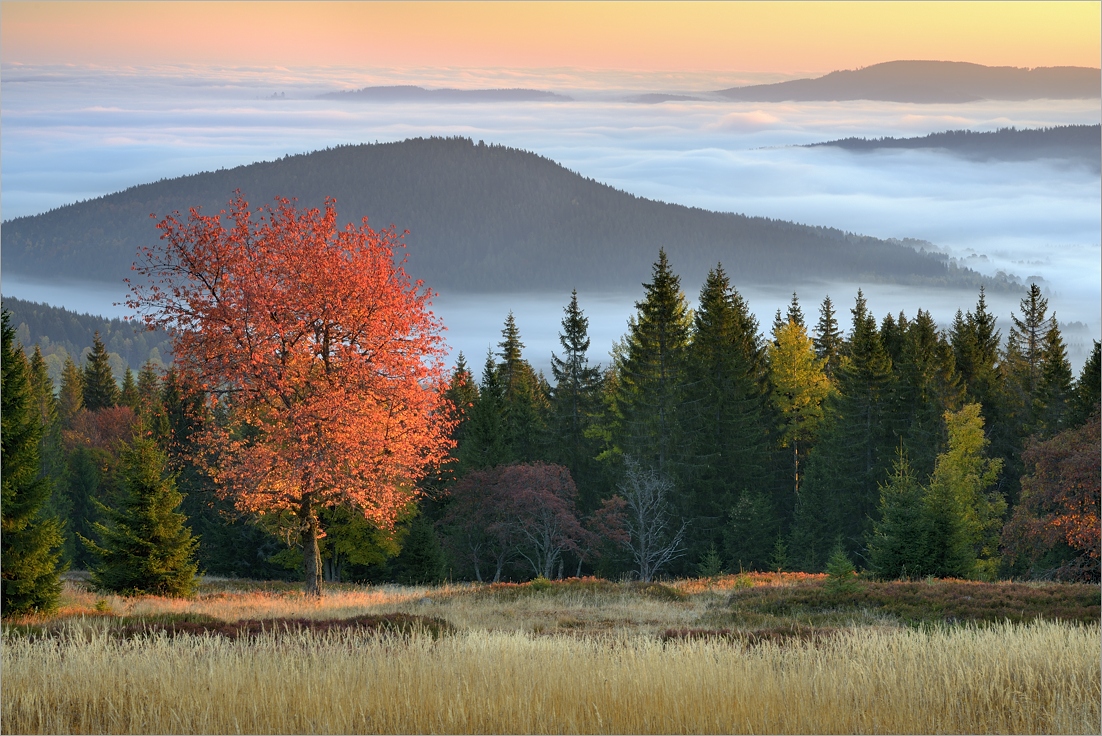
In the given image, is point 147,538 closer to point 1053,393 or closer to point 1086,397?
point 1086,397

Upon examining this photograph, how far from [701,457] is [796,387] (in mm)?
13376

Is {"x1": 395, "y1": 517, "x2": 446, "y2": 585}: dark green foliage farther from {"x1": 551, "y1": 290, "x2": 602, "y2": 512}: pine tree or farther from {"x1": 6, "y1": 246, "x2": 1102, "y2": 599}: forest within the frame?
{"x1": 551, "y1": 290, "x2": 602, "y2": 512}: pine tree

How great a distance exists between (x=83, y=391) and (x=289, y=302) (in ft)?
328

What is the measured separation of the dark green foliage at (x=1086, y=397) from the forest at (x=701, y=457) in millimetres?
137

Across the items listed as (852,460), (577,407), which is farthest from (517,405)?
(852,460)

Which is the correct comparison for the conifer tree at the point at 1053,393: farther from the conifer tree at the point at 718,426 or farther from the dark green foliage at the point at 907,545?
the dark green foliage at the point at 907,545

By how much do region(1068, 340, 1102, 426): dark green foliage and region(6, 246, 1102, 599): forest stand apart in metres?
0.14

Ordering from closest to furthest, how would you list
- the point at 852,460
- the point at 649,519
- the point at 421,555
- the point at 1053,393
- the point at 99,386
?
the point at 421,555
the point at 649,519
the point at 1053,393
the point at 852,460
the point at 99,386

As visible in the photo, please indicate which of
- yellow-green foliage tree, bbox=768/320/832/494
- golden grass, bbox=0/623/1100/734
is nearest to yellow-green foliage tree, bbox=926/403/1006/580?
yellow-green foliage tree, bbox=768/320/832/494

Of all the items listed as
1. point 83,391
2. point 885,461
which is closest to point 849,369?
point 885,461

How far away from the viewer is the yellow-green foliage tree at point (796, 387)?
232ft

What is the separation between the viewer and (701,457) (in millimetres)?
62219

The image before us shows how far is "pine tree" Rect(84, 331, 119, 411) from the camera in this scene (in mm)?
108688

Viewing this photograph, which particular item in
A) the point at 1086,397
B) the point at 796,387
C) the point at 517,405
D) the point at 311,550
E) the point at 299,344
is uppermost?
the point at 299,344
